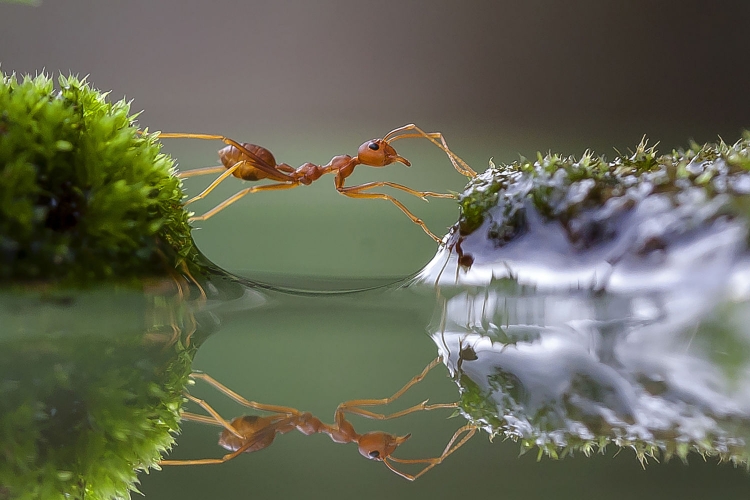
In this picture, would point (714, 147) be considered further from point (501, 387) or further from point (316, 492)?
point (316, 492)

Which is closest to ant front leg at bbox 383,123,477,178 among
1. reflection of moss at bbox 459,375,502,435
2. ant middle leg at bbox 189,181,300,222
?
ant middle leg at bbox 189,181,300,222

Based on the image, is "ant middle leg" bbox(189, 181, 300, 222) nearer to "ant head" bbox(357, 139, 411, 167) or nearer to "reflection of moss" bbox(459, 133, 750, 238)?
"ant head" bbox(357, 139, 411, 167)

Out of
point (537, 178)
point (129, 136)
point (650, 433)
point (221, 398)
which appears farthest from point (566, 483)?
point (129, 136)

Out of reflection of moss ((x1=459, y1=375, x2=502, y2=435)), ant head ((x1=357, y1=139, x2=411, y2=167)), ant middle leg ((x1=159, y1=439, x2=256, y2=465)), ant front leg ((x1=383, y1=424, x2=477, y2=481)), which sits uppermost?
ant head ((x1=357, y1=139, x2=411, y2=167))

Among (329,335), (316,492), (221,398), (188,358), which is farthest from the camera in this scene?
(329,335)

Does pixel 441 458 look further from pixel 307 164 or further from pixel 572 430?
pixel 307 164

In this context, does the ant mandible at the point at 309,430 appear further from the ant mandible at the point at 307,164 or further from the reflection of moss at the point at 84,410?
the ant mandible at the point at 307,164
